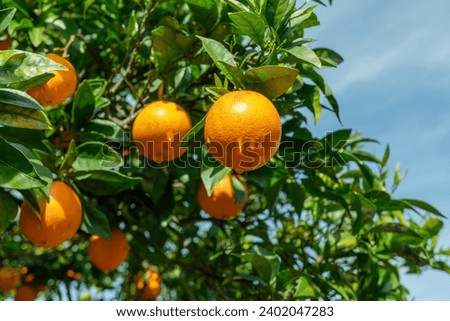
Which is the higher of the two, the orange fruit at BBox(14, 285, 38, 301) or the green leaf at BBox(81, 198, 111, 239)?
the green leaf at BBox(81, 198, 111, 239)

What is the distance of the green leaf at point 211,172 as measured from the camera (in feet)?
5.68

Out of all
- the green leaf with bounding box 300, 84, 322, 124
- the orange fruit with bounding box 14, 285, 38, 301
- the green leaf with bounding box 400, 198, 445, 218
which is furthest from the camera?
the orange fruit with bounding box 14, 285, 38, 301

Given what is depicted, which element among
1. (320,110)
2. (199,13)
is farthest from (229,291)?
Result: (199,13)

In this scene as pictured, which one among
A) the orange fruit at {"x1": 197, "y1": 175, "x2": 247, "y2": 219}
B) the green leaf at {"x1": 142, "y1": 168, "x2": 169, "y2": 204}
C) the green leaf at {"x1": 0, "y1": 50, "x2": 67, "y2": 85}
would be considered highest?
the green leaf at {"x1": 0, "y1": 50, "x2": 67, "y2": 85}

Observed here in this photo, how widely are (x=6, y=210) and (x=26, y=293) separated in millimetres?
1672

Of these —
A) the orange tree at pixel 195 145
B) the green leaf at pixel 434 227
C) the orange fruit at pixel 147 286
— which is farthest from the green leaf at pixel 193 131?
the orange fruit at pixel 147 286

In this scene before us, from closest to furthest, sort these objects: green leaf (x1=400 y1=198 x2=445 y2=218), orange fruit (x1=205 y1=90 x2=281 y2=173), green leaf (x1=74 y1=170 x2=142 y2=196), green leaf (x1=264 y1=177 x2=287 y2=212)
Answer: orange fruit (x1=205 y1=90 x2=281 y2=173), green leaf (x1=74 y1=170 x2=142 y2=196), green leaf (x1=400 y1=198 x2=445 y2=218), green leaf (x1=264 y1=177 x2=287 y2=212)

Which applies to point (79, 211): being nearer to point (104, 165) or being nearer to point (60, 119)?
point (104, 165)

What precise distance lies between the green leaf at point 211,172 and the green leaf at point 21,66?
52 centimetres

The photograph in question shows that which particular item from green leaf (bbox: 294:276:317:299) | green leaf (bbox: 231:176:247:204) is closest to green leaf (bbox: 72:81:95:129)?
green leaf (bbox: 231:176:247:204)

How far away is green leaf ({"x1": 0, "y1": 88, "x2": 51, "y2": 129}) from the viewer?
155 centimetres

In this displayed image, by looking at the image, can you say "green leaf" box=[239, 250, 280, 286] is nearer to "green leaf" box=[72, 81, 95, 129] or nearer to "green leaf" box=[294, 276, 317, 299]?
"green leaf" box=[294, 276, 317, 299]

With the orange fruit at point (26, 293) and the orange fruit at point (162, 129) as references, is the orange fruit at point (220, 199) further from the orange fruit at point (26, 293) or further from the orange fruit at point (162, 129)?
the orange fruit at point (26, 293)

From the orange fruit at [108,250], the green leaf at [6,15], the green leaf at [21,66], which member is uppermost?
the green leaf at [6,15]
